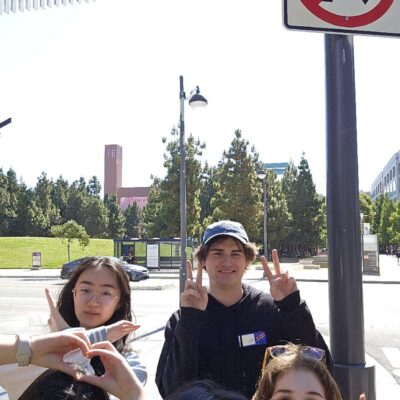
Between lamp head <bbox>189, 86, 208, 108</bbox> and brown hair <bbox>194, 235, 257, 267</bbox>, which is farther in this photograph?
lamp head <bbox>189, 86, 208, 108</bbox>

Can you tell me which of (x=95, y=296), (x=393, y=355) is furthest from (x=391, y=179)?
(x=95, y=296)

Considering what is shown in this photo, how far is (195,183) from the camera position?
114ft

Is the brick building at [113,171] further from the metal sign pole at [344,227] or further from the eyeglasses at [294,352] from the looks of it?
the eyeglasses at [294,352]

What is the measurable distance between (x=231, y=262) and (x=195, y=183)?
105ft

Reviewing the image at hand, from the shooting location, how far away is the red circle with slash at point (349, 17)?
2369 mm

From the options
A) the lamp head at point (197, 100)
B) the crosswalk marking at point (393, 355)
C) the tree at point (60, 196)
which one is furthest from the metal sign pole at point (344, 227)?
the tree at point (60, 196)

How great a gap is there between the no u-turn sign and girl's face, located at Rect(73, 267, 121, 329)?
1.55m

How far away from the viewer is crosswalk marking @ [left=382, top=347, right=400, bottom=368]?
7691 mm

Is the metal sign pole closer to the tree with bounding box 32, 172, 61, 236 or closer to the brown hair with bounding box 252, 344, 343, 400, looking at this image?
the brown hair with bounding box 252, 344, 343, 400

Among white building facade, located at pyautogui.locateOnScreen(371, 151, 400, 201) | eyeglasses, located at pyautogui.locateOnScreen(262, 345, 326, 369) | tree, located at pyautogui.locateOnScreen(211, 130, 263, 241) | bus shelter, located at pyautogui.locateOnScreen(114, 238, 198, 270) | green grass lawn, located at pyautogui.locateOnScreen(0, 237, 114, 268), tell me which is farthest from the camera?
white building facade, located at pyautogui.locateOnScreen(371, 151, 400, 201)

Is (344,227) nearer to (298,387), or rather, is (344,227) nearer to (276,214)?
(298,387)

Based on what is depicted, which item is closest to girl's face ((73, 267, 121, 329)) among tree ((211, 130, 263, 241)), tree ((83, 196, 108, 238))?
tree ((211, 130, 263, 241))

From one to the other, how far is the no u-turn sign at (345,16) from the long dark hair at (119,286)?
149 cm

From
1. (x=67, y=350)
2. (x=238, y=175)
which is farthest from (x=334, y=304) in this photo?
(x=238, y=175)
